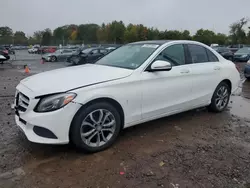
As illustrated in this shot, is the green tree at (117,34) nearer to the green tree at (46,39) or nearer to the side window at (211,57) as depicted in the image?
the green tree at (46,39)

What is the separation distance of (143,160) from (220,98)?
277 cm

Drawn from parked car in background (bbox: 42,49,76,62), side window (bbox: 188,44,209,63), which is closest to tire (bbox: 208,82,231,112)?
side window (bbox: 188,44,209,63)

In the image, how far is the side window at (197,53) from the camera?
4.40 meters

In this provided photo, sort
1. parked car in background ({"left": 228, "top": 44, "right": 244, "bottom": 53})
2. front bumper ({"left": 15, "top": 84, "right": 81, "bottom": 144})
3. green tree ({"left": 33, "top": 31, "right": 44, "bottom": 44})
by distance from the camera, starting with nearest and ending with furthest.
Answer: front bumper ({"left": 15, "top": 84, "right": 81, "bottom": 144})
parked car in background ({"left": 228, "top": 44, "right": 244, "bottom": 53})
green tree ({"left": 33, "top": 31, "right": 44, "bottom": 44})

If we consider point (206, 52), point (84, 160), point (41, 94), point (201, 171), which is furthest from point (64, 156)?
point (206, 52)

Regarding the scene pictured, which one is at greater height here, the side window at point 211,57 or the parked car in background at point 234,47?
the parked car in background at point 234,47

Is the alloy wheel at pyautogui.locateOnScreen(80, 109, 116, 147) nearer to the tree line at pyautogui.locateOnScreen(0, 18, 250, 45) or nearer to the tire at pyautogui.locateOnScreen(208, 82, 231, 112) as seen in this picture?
the tire at pyautogui.locateOnScreen(208, 82, 231, 112)

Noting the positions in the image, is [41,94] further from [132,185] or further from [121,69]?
[132,185]

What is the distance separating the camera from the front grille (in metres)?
2.95

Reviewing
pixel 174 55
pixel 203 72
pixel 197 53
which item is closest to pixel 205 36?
pixel 197 53

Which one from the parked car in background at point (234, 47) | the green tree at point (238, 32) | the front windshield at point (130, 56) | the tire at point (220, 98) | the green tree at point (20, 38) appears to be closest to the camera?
the front windshield at point (130, 56)

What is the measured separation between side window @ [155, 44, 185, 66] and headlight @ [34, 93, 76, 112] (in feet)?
5.59

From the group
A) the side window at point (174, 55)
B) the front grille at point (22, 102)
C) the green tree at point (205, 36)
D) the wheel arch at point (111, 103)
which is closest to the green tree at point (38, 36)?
the green tree at point (205, 36)

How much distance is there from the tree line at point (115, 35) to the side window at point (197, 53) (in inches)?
1934
